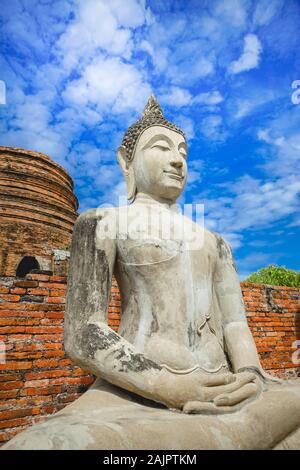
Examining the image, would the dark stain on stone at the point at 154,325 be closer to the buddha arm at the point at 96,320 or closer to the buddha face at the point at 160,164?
the buddha arm at the point at 96,320

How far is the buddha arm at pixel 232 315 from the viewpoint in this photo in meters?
2.05

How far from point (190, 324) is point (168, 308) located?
147 millimetres

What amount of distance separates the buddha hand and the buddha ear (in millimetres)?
1247

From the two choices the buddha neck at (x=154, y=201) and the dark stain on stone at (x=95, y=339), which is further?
the buddha neck at (x=154, y=201)

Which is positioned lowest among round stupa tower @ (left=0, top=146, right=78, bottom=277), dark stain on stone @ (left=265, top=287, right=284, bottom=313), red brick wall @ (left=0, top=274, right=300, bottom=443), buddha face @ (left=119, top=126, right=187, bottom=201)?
red brick wall @ (left=0, top=274, right=300, bottom=443)

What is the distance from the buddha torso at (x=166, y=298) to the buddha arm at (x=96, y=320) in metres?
0.12

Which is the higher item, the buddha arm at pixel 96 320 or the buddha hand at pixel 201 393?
the buddha arm at pixel 96 320

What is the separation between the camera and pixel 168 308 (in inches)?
78.8

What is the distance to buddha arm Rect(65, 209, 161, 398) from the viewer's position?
1.71 m

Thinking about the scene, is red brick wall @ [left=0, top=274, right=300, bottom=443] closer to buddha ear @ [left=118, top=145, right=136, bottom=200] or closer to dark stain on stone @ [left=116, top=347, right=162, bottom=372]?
buddha ear @ [left=118, top=145, right=136, bottom=200]

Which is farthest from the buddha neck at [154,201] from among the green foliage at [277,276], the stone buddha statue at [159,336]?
the green foliage at [277,276]

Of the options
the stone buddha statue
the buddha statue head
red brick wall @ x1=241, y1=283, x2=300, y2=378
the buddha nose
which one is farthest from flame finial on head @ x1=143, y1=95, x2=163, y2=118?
red brick wall @ x1=241, y1=283, x2=300, y2=378
